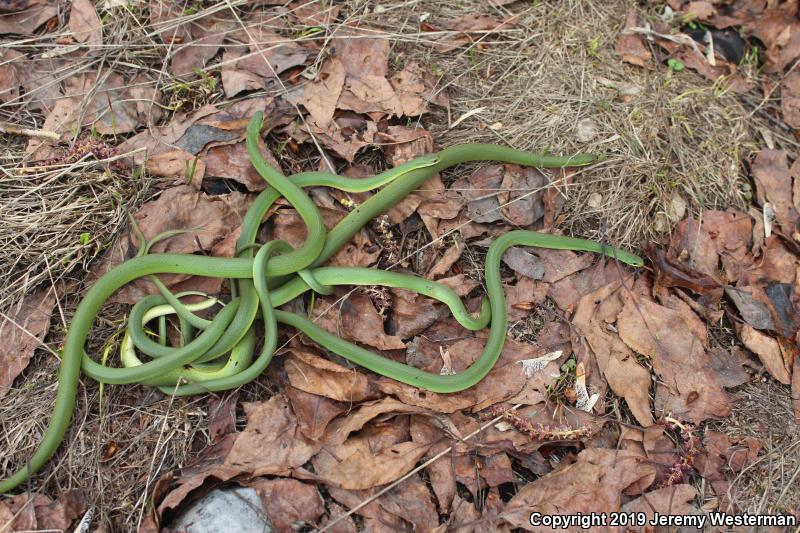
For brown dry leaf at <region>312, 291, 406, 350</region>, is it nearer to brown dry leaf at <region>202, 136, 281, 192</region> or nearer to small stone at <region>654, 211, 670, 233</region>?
brown dry leaf at <region>202, 136, 281, 192</region>

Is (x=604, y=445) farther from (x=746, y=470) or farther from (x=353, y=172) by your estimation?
(x=353, y=172)

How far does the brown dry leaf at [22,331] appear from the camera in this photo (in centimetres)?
346

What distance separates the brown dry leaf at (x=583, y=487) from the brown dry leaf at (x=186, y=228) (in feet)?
8.05

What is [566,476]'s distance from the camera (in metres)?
3.46

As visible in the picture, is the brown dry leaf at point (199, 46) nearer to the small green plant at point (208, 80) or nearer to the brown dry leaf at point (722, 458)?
the small green plant at point (208, 80)

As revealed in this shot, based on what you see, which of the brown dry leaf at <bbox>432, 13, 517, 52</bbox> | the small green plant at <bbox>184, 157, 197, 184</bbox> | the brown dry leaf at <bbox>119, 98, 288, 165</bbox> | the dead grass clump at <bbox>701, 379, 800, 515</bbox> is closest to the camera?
the dead grass clump at <bbox>701, 379, 800, 515</bbox>

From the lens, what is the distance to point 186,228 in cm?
399

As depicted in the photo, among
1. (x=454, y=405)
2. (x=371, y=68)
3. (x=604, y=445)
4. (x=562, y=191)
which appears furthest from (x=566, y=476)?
(x=371, y=68)

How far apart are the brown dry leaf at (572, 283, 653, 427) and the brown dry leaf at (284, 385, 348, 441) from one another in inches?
71.1

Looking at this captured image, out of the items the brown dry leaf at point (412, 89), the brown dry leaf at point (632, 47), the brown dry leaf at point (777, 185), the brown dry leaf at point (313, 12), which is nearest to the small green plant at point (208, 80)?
the brown dry leaf at point (313, 12)

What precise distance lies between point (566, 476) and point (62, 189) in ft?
12.9

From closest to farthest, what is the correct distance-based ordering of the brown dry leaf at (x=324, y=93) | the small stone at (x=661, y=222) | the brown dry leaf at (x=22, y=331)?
the brown dry leaf at (x=22, y=331)
the brown dry leaf at (x=324, y=93)
the small stone at (x=661, y=222)

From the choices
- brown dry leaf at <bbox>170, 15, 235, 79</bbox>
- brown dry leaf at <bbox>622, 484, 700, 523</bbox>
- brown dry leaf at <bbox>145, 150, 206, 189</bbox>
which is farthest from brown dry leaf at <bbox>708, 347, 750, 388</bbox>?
brown dry leaf at <bbox>170, 15, 235, 79</bbox>

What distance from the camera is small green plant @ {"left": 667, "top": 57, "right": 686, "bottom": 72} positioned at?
5.16m
